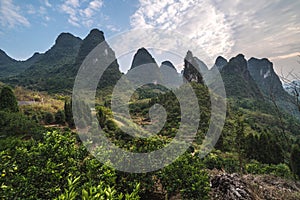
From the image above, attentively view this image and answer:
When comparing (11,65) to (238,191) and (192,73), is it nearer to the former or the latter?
(192,73)

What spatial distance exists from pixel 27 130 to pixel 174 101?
71.8ft

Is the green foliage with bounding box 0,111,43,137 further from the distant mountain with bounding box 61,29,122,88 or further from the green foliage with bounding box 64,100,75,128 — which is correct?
the distant mountain with bounding box 61,29,122,88

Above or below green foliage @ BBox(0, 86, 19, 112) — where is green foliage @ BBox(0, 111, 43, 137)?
below

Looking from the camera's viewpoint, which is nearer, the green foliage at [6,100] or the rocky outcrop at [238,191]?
the rocky outcrop at [238,191]

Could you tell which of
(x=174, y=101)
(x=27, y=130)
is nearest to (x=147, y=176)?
(x=27, y=130)

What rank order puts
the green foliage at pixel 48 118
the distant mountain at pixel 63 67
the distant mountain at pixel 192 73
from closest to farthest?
the green foliage at pixel 48 118, the distant mountain at pixel 192 73, the distant mountain at pixel 63 67

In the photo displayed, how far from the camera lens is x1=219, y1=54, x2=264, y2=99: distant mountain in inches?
2544

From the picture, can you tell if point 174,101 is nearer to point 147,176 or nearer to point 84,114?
point 84,114

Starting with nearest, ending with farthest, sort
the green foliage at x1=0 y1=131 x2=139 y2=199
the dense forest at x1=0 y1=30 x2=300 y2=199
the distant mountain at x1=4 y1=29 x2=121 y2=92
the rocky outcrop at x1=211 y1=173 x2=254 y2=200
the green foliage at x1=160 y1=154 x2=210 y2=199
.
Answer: the green foliage at x1=0 y1=131 x2=139 y2=199 → the dense forest at x1=0 y1=30 x2=300 y2=199 → the green foliage at x1=160 y1=154 x2=210 y2=199 → the rocky outcrop at x1=211 y1=173 x2=254 y2=200 → the distant mountain at x1=4 y1=29 x2=121 y2=92

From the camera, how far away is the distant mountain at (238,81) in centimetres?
6462

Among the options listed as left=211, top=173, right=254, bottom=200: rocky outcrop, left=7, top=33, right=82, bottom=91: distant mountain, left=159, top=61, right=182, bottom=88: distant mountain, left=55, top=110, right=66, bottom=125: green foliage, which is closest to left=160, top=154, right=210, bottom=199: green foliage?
left=211, top=173, right=254, bottom=200: rocky outcrop

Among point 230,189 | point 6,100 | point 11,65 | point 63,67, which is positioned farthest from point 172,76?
point 11,65

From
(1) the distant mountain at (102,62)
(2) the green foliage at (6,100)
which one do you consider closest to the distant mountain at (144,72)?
(1) the distant mountain at (102,62)

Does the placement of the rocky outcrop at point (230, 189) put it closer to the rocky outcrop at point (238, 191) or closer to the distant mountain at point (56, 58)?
the rocky outcrop at point (238, 191)
